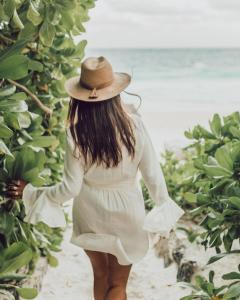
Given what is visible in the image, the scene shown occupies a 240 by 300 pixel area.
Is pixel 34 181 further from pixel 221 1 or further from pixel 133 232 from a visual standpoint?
pixel 221 1

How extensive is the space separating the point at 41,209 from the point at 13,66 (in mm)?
697

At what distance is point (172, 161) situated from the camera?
15.0 feet

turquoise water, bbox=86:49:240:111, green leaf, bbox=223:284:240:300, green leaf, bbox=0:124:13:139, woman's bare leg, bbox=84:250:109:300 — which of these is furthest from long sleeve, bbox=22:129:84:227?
turquoise water, bbox=86:49:240:111

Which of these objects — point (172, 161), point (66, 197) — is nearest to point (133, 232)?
point (66, 197)

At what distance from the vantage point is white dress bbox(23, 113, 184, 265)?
219cm

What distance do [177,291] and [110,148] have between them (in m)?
1.48

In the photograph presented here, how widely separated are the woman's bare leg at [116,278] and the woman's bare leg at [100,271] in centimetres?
3

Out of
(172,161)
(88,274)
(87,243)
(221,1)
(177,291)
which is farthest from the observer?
(221,1)

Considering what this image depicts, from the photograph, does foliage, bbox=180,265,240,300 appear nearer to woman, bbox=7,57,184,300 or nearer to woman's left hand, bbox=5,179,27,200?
woman, bbox=7,57,184,300

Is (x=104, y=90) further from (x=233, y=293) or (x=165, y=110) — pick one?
(x=165, y=110)

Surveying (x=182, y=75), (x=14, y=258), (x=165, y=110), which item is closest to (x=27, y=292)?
(x=14, y=258)

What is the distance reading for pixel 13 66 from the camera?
176cm

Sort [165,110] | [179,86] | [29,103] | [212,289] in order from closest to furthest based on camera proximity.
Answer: [212,289]
[29,103]
[165,110]
[179,86]

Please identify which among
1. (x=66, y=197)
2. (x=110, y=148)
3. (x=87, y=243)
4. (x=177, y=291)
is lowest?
(x=177, y=291)
